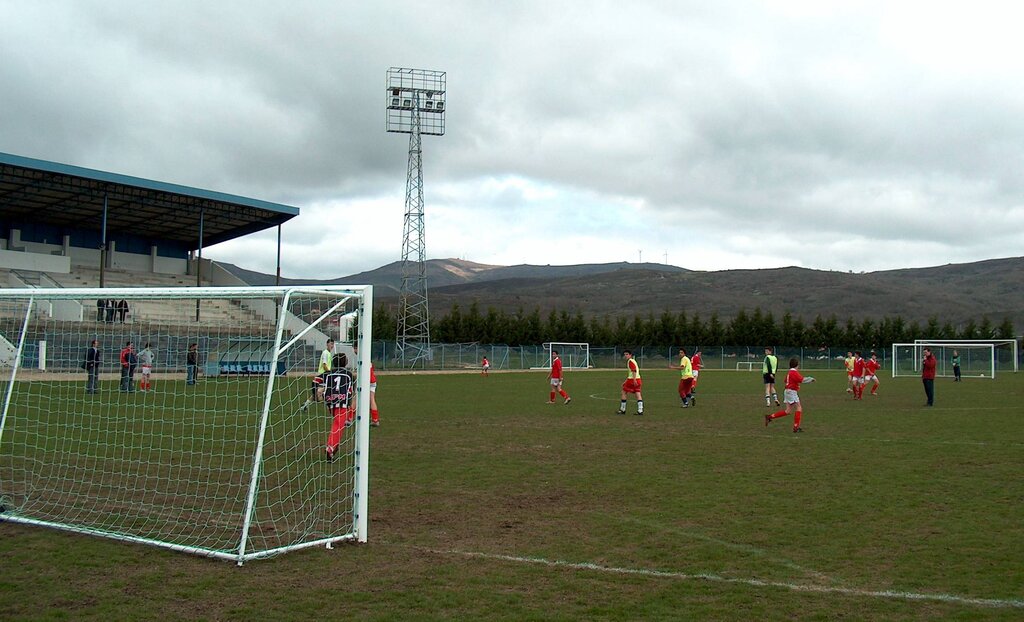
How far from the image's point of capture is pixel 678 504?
10.2 m

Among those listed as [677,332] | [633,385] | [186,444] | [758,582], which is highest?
[677,332]

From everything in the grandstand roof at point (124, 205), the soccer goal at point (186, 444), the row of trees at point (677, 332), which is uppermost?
the grandstand roof at point (124, 205)

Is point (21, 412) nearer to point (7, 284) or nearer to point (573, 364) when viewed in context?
point (7, 284)

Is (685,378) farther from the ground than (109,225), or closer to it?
closer to it

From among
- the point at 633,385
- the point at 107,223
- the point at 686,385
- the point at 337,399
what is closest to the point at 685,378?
the point at 686,385

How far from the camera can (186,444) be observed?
1537cm

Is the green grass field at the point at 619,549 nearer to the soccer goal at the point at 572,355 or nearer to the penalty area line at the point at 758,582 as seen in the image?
the penalty area line at the point at 758,582

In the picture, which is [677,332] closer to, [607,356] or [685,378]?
[607,356]

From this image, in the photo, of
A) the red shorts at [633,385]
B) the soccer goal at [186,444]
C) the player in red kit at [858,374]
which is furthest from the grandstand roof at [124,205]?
the player in red kit at [858,374]

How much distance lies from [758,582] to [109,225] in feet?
195

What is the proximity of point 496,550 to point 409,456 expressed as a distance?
6.46 meters

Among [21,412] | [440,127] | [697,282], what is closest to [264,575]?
[21,412]

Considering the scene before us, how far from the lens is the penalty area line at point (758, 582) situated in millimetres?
6469

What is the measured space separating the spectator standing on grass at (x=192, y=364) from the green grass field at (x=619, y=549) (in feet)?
29.7
